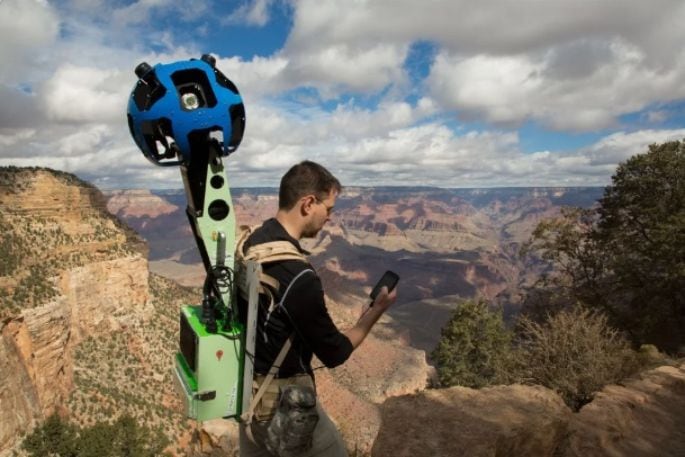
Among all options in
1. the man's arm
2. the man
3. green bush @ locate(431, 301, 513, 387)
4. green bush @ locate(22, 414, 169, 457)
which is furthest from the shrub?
green bush @ locate(22, 414, 169, 457)

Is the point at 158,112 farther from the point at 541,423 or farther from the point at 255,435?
the point at 541,423

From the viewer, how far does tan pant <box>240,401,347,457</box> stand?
307 centimetres

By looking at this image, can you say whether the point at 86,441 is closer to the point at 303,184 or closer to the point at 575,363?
the point at 575,363

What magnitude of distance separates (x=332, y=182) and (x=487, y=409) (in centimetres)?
536

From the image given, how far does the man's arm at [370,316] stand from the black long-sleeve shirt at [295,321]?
191 mm

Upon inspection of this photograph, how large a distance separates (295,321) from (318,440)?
3.37 feet

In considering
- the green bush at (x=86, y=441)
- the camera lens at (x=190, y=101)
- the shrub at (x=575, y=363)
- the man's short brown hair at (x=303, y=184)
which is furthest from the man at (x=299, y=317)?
the green bush at (x=86, y=441)

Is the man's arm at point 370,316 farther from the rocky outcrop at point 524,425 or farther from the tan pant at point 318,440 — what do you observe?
the rocky outcrop at point 524,425

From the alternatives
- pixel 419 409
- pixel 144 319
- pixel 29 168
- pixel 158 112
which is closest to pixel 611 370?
pixel 419 409

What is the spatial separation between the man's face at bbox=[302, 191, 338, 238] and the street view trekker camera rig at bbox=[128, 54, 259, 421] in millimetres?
557

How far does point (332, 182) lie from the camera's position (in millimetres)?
3184

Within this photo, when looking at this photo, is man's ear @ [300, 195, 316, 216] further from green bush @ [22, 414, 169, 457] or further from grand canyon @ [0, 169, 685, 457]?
green bush @ [22, 414, 169, 457]

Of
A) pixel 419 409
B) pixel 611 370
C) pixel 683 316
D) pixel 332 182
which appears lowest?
pixel 683 316

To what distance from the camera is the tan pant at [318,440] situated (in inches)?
121
